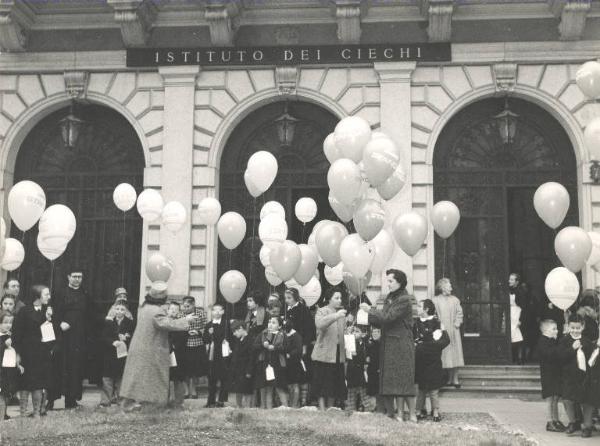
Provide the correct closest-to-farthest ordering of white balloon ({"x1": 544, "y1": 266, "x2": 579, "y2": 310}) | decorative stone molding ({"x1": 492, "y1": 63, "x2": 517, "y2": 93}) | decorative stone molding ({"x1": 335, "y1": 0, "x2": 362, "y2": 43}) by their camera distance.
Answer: white balloon ({"x1": 544, "y1": 266, "x2": 579, "y2": 310})
decorative stone molding ({"x1": 335, "y1": 0, "x2": 362, "y2": 43})
decorative stone molding ({"x1": 492, "y1": 63, "x2": 517, "y2": 93})

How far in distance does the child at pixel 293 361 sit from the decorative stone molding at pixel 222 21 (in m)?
7.36

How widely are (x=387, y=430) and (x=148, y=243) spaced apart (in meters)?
9.47

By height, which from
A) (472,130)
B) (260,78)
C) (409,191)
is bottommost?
(409,191)

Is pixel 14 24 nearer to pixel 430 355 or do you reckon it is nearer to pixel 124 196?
pixel 124 196

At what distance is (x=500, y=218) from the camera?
16.1 metres

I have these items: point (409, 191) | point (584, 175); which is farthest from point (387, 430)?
point (584, 175)

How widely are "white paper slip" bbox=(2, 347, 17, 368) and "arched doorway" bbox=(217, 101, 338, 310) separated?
6407 millimetres

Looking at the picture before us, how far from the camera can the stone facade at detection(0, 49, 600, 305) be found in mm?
15805

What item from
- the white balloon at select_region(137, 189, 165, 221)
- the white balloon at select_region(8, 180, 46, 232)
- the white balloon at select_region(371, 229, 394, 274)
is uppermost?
the white balloon at select_region(137, 189, 165, 221)

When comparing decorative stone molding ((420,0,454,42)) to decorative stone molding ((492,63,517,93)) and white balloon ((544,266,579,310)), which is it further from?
white balloon ((544,266,579,310))

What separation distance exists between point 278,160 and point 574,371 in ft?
28.3

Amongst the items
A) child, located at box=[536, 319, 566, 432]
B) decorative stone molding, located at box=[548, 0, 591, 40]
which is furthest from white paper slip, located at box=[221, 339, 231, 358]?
decorative stone molding, located at box=[548, 0, 591, 40]

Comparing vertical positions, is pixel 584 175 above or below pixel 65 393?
above

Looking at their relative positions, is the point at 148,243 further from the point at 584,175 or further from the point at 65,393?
the point at 584,175
